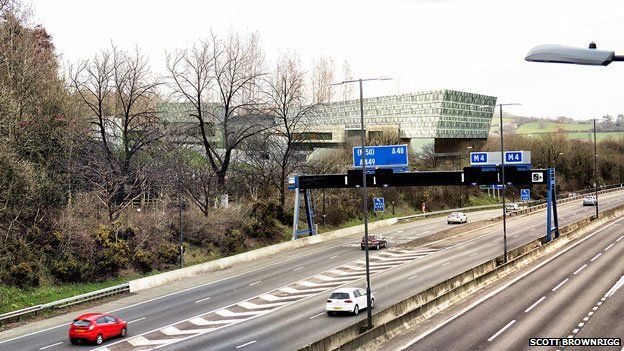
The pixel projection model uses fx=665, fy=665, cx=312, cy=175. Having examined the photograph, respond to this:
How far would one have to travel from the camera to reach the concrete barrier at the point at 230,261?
148 feet

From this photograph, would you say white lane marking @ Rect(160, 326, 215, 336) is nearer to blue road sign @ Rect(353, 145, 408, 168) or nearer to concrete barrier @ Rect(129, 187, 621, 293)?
concrete barrier @ Rect(129, 187, 621, 293)

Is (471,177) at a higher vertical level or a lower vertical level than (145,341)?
higher

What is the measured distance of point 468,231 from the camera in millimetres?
70250

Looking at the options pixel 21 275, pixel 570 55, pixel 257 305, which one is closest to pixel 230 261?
pixel 257 305

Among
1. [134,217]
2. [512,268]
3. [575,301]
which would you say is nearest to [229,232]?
[134,217]

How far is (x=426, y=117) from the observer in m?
127

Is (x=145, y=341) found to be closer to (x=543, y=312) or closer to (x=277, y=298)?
(x=277, y=298)

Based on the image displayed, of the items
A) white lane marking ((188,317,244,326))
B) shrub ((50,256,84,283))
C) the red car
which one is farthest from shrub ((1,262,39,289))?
white lane marking ((188,317,244,326))

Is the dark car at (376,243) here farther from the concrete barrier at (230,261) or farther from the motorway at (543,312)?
the motorway at (543,312)

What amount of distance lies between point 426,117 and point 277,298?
93.2 metres

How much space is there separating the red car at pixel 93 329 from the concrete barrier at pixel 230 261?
13.4 m

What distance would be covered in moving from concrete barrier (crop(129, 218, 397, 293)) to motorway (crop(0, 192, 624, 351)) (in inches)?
41.3

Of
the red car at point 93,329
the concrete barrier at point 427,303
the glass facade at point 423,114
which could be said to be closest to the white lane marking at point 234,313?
the red car at point 93,329

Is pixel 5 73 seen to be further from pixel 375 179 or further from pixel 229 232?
pixel 375 179
